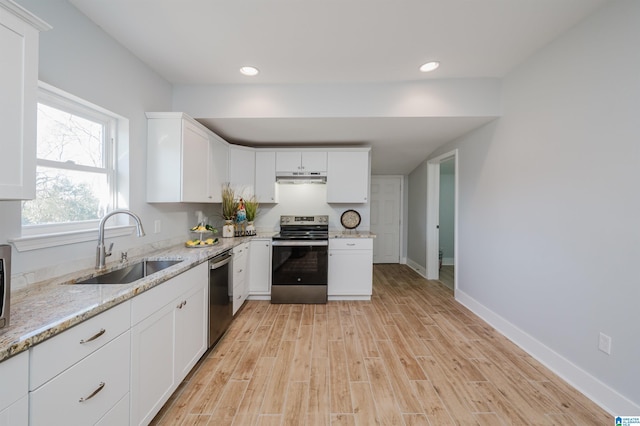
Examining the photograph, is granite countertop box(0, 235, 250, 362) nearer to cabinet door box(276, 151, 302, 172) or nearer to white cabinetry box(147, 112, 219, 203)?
white cabinetry box(147, 112, 219, 203)

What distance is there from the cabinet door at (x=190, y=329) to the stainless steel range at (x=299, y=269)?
4.03 ft

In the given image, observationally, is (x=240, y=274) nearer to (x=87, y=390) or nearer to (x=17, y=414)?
(x=87, y=390)

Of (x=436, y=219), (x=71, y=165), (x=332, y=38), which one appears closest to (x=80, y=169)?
(x=71, y=165)

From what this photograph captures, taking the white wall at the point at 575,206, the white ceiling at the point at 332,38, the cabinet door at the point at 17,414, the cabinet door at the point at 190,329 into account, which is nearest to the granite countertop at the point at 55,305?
the cabinet door at the point at 17,414

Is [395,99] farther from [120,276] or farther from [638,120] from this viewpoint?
[120,276]

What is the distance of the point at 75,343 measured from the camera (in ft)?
3.21

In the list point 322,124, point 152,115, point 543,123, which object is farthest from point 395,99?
point 152,115

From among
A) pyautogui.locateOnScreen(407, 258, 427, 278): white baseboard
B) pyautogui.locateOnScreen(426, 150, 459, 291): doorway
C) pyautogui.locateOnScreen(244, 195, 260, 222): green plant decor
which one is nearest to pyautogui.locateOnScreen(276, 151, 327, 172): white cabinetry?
pyautogui.locateOnScreen(244, 195, 260, 222): green plant decor

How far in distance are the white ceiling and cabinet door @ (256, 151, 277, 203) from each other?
0.79 metres

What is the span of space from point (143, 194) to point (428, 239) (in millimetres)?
4100

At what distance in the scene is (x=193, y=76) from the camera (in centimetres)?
257

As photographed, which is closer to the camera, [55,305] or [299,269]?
[55,305]

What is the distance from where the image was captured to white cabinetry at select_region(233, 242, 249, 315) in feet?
9.19

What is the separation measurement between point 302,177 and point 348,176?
664 mm
